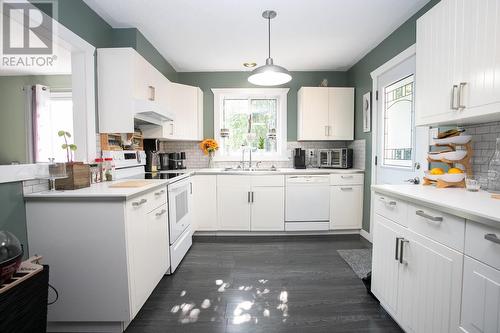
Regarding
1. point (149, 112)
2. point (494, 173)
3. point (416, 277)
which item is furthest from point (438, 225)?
point (149, 112)

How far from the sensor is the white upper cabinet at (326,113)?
3.52m

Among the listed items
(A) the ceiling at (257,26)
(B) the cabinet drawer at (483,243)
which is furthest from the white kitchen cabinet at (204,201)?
(B) the cabinet drawer at (483,243)

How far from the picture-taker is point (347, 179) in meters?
3.27

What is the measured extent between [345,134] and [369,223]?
1326 millimetres

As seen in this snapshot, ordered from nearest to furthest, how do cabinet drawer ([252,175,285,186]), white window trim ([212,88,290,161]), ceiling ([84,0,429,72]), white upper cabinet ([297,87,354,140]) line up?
ceiling ([84,0,429,72]), cabinet drawer ([252,175,285,186]), white upper cabinet ([297,87,354,140]), white window trim ([212,88,290,161])

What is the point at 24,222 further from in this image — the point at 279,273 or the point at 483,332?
the point at 483,332

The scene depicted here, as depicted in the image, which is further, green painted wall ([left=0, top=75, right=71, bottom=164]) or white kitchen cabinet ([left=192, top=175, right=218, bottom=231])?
white kitchen cabinet ([left=192, top=175, right=218, bottom=231])

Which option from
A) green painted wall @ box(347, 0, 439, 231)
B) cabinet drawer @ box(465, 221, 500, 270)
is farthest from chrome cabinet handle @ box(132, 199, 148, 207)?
green painted wall @ box(347, 0, 439, 231)

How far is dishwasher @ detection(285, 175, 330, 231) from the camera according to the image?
10.6 feet

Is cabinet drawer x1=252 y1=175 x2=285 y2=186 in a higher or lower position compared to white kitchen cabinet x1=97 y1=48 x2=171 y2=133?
lower

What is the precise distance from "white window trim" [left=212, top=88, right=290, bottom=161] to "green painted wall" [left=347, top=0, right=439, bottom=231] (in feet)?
3.48

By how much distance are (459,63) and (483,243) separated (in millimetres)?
1082

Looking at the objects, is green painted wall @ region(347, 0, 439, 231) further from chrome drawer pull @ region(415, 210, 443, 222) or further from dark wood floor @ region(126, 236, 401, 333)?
chrome drawer pull @ region(415, 210, 443, 222)
